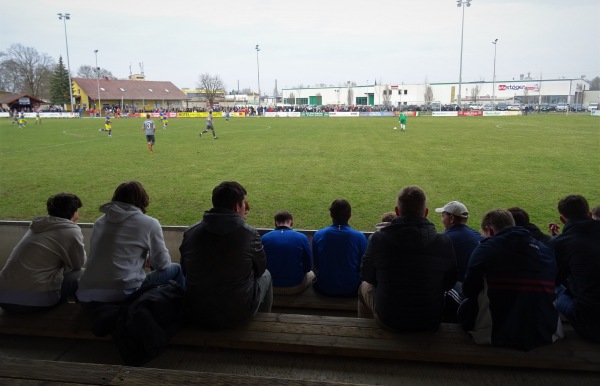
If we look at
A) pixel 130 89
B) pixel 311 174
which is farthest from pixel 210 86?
pixel 311 174

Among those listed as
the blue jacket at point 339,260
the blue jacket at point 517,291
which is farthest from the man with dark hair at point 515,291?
the blue jacket at point 339,260

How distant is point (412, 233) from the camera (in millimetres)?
2977

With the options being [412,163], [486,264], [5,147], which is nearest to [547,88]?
[412,163]

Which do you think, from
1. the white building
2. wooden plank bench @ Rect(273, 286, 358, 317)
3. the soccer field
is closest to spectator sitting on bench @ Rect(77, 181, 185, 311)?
wooden plank bench @ Rect(273, 286, 358, 317)

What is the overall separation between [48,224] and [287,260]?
2.09m

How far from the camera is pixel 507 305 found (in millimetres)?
2877

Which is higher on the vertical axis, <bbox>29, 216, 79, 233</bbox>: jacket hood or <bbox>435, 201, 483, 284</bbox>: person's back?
<bbox>29, 216, 79, 233</bbox>: jacket hood

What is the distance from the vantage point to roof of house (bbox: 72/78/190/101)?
72669mm

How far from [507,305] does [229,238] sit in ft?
6.18

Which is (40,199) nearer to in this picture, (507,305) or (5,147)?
(507,305)

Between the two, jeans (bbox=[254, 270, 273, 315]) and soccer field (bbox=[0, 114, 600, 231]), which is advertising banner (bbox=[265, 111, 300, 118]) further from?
jeans (bbox=[254, 270, 273, 315])

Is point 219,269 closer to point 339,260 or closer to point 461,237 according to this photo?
point 339,260

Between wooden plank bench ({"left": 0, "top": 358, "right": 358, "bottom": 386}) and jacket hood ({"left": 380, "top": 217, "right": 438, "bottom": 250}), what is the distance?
3.28 feet

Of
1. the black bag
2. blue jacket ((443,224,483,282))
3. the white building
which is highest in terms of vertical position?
the white building
